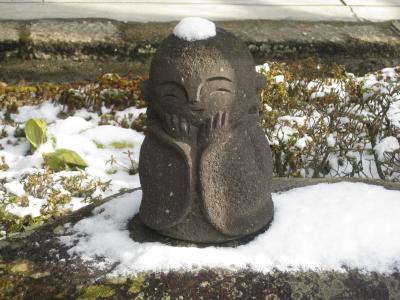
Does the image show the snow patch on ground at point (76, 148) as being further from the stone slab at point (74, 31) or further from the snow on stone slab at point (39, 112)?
the stone slab at point (74, 31)

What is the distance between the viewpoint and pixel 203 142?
88.3 inches

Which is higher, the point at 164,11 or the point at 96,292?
the point at 164,11

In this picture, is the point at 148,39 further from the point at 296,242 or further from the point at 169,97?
the point at 296,242

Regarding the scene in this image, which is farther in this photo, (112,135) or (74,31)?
(74,31)

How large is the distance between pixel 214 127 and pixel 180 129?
11cm

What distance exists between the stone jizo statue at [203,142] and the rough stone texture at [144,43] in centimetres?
282

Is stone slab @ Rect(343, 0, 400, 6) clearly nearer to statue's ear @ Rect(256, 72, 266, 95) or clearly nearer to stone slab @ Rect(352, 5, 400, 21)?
stone slab @ Rect(352, 5, 400, 21)

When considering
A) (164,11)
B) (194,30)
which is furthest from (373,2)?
(194,30)

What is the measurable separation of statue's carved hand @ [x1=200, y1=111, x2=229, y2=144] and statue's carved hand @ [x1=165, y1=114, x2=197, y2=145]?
32 millimetres

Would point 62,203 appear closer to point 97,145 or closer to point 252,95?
point 97,145

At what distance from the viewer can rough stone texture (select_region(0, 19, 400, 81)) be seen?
197 inches

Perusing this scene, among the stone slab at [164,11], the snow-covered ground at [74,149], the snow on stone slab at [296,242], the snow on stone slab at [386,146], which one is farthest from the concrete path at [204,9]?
the snow on stone slab at [296,242]

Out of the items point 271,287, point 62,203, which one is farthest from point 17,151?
point 271,287

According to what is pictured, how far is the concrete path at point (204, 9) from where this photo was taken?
5582 mm
